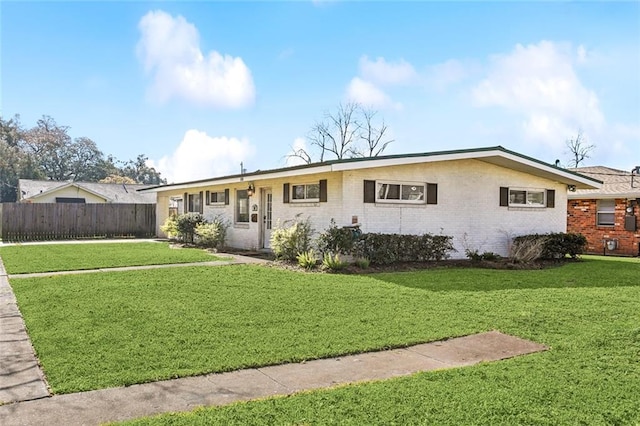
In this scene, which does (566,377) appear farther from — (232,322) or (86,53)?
(86,53)

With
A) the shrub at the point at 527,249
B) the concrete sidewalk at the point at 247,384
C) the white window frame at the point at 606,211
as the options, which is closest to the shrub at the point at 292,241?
the shrub at the point at 527,249

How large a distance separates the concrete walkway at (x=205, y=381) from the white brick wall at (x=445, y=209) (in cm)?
737

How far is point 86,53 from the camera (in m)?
13.1

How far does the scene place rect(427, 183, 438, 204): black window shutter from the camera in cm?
1382

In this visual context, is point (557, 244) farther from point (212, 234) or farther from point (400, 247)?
point (212, 234)

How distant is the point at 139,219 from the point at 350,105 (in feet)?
89.4

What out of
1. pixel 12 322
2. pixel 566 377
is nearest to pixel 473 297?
pixel 566 377

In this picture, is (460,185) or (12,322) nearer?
(12,322)

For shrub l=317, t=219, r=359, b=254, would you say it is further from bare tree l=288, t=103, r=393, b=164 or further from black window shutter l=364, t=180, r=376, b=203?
bare tree l=288, t=103, r=393, b=164

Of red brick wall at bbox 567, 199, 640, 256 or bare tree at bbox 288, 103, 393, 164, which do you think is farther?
bare tree at bbox 288, 103, 393, 164

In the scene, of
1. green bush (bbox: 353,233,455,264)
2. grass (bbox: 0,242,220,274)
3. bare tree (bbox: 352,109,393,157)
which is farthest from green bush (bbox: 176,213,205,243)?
bare tree (bbox: 352,109,393,157)

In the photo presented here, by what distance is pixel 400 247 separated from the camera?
12297 mm

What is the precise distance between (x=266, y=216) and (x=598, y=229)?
42.0 feet

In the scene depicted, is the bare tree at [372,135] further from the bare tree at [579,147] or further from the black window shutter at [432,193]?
the black window shutter at [432,193]
